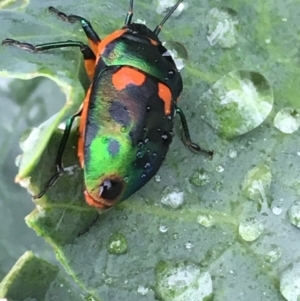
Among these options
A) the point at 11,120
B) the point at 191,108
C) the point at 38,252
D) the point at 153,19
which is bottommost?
the point at 38,252

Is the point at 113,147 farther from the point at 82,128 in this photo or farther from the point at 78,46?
the point at 78,46

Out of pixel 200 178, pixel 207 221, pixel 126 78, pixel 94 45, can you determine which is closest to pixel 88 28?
pixel 94 45

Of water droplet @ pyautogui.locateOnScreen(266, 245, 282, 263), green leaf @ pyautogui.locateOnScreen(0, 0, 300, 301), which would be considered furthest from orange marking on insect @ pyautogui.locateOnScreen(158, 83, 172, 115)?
water droplet @ pyautogui.locateOnScreen(266, 245, 282, 263)

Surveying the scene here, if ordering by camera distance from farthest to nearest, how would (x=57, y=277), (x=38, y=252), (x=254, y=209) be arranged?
1. (x=38, y=252)
2. (x=57, y=277)
3. (x=254, y=209)

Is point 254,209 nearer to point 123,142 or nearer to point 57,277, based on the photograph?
point 123,142

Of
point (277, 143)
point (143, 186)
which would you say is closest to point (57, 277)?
point (143, 186)

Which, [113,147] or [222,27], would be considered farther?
[222,27]
